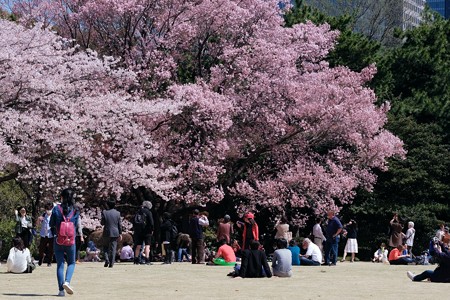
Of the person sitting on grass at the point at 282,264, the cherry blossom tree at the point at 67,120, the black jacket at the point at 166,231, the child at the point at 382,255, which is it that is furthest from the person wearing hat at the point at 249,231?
the child at the point at 382,255

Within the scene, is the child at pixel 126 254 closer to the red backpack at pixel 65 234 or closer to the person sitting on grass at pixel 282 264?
the person sitting on grass at pixel 282 264

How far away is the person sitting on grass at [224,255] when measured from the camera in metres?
24.2

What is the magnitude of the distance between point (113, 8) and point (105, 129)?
5.87 m

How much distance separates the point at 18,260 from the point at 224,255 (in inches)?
240

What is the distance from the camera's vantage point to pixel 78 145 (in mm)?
27984

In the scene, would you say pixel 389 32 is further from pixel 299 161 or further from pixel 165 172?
pixel 165 172

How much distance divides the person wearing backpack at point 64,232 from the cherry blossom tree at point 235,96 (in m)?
16.4

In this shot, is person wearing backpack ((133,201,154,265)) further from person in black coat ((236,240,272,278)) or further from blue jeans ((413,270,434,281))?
blue jeans ((413,270,434,281))

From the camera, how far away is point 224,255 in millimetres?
24234

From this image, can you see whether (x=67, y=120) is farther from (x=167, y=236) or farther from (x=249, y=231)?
(x=249, y=231)

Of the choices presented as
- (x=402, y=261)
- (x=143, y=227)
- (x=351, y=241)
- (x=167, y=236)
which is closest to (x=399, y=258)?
(x=402, y=261)

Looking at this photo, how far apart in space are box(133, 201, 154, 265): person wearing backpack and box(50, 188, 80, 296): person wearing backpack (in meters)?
9.59

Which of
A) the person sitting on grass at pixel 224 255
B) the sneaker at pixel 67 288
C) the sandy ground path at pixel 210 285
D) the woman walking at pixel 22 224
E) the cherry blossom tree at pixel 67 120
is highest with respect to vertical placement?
the cherry blossom tree at pixel 67 120

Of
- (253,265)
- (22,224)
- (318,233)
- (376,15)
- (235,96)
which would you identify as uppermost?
(376,15)
